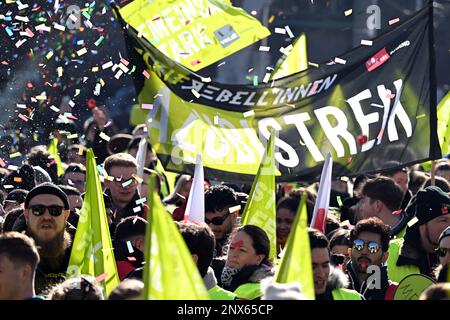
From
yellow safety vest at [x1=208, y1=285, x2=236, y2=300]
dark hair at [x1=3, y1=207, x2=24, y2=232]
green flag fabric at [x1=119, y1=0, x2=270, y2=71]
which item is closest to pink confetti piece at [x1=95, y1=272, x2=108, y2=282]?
yellow safety vest at [x1=208, y1=285, x2=236, y2=300]

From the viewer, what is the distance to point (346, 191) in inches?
454

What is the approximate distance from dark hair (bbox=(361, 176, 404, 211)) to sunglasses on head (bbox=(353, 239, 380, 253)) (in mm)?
1234

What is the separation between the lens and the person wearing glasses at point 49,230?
7488 mm

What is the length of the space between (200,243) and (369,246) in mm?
1290

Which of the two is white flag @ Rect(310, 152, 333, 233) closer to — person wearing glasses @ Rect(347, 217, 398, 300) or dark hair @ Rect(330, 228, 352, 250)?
dark hair @ Rect(330, 228, 352, 250)

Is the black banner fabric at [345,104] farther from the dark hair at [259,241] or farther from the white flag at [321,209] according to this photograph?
the dark hair at [259,241]

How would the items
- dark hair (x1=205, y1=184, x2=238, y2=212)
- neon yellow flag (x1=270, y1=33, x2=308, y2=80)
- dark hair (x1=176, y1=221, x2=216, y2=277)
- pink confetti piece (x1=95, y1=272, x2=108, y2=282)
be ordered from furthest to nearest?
neon yellow flag (x1=270, y1=33, x2=308, y2=80) → dark hair (x1=205, y1=184, x2=238, y2=212) → pink confetti piece (x1=95, y1=272, x2=108, y2=282) → dark hair (x1=176, y1=221, x2=216, y2=277)

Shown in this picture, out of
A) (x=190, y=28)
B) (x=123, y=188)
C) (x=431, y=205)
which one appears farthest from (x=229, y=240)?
(x=190, y=28)

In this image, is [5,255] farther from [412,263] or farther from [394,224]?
[394,224]

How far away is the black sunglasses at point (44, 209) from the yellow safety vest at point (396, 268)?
197 centimetres

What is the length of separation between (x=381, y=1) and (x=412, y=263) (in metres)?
25.1

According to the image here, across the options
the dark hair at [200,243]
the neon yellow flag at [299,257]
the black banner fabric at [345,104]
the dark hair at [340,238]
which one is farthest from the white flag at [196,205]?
the neon yellow flag at [299,257]

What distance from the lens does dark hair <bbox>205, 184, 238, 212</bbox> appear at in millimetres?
8984

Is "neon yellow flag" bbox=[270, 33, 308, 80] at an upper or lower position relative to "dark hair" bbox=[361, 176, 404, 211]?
upper
